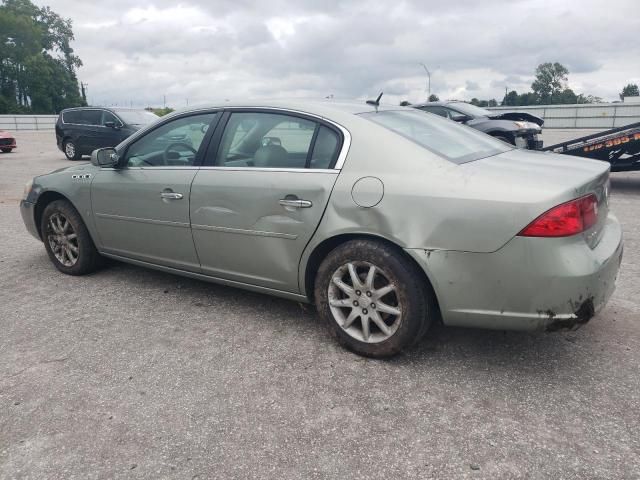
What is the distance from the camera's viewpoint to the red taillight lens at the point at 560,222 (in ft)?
8.44

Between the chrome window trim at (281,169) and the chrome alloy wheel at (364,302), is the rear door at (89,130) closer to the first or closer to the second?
the chrome window trim at (281,169)

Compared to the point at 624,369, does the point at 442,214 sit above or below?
above

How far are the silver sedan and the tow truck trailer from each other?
5588mm

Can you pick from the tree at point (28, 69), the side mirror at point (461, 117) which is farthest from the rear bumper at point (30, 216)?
the tree at point (28, 69)

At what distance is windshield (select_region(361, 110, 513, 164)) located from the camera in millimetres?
3193

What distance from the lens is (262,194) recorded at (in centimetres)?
337

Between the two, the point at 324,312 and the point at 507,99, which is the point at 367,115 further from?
the point at 507,99

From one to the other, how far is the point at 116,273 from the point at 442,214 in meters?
3.20

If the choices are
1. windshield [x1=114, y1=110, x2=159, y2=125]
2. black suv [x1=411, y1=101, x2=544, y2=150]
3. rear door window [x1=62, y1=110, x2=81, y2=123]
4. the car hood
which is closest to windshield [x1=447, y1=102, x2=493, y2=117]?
black suv [x1=411, y1=101, x2=544, y2=150]

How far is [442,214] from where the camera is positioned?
2.76 m

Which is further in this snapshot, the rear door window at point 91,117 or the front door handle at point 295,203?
the rear door window at point 91,117

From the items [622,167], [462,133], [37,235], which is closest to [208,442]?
[462,133]

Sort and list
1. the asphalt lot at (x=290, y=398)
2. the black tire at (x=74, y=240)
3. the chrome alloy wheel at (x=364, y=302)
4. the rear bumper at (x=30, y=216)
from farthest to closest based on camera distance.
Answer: the rear bumper at (x=30, y=216) < the black tire at (x=74, y=240) < the chrome alloy wheel at (x=364, y=302) < the asphalt lot at (x=290, y=398)

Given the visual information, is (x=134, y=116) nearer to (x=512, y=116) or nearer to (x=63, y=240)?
(x=512, y=116)
